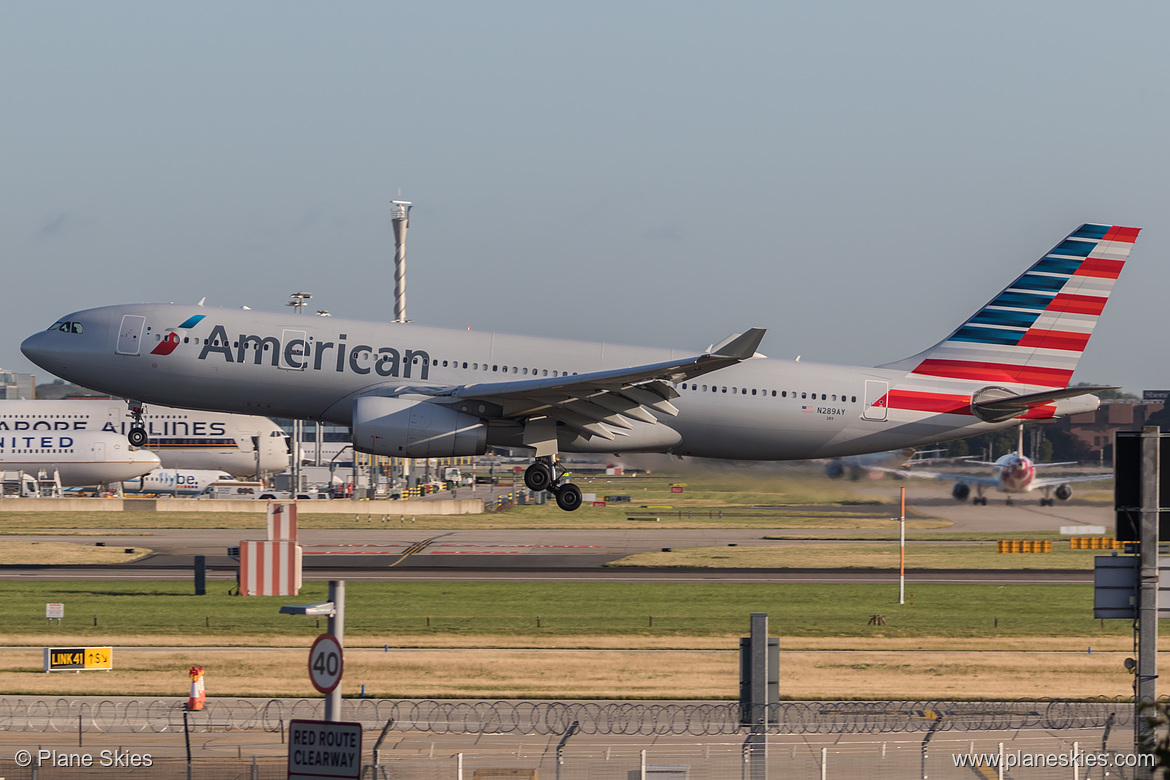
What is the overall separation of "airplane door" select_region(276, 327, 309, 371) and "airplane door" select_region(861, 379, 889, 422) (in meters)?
17.4

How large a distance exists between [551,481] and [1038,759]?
1990 centimetres

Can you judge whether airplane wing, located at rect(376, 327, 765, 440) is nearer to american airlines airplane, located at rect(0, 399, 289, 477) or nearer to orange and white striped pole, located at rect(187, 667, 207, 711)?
orange and white striped pole, located at rect(187, 667, 207, 711)

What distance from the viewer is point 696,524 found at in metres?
82.8

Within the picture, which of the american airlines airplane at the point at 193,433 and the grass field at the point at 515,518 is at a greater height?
the american airlines airplane at the point at 193,433

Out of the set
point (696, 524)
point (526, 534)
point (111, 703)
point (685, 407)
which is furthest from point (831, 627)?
point (696, 524)

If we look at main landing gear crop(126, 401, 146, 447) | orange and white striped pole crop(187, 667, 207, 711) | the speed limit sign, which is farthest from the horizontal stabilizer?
the speed limit sign

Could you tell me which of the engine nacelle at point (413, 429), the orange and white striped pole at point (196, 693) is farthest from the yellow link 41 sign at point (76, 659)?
the engine nacelle at point (413, 429)

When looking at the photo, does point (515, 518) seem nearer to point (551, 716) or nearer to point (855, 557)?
point (855, 557)

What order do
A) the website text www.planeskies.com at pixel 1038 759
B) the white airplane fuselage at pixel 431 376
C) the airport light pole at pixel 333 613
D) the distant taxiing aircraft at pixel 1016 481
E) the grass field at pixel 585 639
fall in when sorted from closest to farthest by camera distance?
the airport light pole at pixel 333 613
the website text www.planeskies.com at pixel 1038 759
the grass field at pixel 585 639
the white airplane fuselage at pixel 431 376
the distant taxiing aircraft at pixel 1016 481

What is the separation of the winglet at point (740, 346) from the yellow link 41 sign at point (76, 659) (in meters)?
17.0

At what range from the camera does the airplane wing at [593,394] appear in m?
33.1

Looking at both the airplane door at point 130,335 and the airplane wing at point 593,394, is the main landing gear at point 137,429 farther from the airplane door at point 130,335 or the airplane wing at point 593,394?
the airplane wing at point 593,394

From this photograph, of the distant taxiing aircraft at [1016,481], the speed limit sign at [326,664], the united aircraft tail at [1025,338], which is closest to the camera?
the speed limit sign at [326,664]

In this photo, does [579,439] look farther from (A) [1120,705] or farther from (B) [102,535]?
(B) [102,535]
